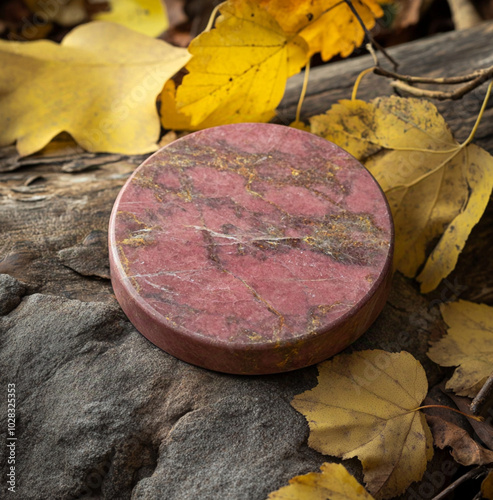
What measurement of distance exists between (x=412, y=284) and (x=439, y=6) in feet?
5.55

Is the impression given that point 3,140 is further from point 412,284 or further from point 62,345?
point 412,284

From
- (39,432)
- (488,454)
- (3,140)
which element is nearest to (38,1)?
(3,140)

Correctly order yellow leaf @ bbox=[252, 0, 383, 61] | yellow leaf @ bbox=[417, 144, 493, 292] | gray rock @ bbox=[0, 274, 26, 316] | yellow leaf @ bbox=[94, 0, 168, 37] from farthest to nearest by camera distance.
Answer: yellow leaf @ bbox=[94, 0, 168, 37], yellow leaf @ bbox=[252, 0, 383, 61], yellow leaf @ bbox=[417, 144, 493, 292], gray rock @ bbox=[0, 274, 26, 316]

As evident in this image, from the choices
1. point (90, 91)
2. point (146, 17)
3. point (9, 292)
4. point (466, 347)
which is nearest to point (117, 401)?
point (9, 292)

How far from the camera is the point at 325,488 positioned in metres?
0.84

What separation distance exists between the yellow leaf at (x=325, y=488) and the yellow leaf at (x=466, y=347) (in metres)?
0.39

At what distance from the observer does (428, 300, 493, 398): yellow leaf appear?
112 centimetres

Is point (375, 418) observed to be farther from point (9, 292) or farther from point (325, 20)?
point (325, 20)

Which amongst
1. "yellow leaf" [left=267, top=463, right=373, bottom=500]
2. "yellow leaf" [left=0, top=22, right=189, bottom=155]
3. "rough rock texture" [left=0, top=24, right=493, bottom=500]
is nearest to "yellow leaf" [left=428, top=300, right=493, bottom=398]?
"rough rock texture" [left=0, top=24, right=493, bottom=500]

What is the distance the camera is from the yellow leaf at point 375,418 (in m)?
0.94

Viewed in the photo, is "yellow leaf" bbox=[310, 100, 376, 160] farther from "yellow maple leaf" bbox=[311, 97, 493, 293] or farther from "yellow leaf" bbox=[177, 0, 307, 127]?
"yellow leaf" bbox=[177, 0, 307, 127]

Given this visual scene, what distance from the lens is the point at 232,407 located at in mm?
1016

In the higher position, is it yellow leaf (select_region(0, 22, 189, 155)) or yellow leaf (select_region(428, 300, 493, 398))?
yellow leaf (select_region(0, 22, 189, 155))

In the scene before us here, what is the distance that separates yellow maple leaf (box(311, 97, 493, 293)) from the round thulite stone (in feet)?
0.29
